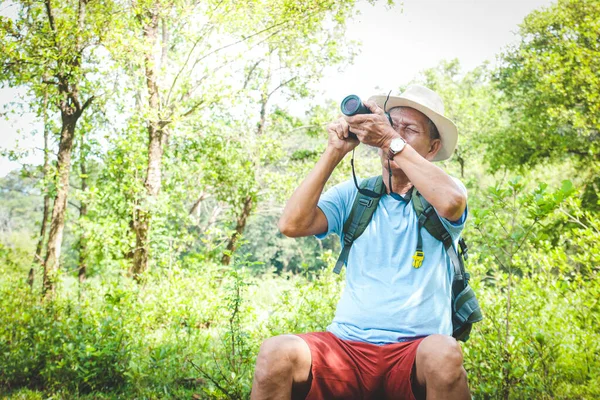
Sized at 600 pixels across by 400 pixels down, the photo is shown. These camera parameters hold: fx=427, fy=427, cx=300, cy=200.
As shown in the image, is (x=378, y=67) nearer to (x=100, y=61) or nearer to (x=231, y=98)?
(x=231, y=98)

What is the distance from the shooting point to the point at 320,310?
4445mm

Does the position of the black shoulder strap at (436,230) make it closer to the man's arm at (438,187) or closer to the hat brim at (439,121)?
the man's arm at (438,187)

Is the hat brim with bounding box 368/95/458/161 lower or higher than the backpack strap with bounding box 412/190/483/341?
higher

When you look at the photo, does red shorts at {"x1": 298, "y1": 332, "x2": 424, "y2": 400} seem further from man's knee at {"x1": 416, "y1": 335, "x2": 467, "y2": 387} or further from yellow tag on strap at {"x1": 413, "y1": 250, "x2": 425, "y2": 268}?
yellow tag on strap at {"x1": 413, "y1": 250, "x2": 425, "y2": 268}

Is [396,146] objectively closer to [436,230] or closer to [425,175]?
[425,175]

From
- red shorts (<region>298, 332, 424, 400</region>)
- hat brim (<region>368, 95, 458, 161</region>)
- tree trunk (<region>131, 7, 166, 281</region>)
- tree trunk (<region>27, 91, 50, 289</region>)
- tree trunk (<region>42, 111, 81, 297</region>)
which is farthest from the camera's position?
tree trunk (<region>27, 91, 50, 289</region>)

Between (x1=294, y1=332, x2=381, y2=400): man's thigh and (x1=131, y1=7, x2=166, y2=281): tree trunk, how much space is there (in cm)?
547

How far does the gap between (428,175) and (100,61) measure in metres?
5.92

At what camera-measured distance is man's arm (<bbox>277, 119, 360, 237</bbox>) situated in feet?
6.75

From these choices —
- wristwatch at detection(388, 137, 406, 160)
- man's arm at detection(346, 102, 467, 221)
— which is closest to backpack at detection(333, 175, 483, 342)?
man's arm at detection(346, 102, 467, 221)

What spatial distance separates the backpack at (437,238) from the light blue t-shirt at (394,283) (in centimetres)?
3

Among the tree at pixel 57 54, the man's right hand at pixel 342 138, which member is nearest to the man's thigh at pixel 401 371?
the man's right hand at pixel 342 138

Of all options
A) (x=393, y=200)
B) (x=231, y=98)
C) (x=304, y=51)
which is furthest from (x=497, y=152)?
(x=393, y=200)

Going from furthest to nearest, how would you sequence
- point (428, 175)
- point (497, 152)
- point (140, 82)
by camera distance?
point (497, 152) → point (140, 82) → point (428, 175)
